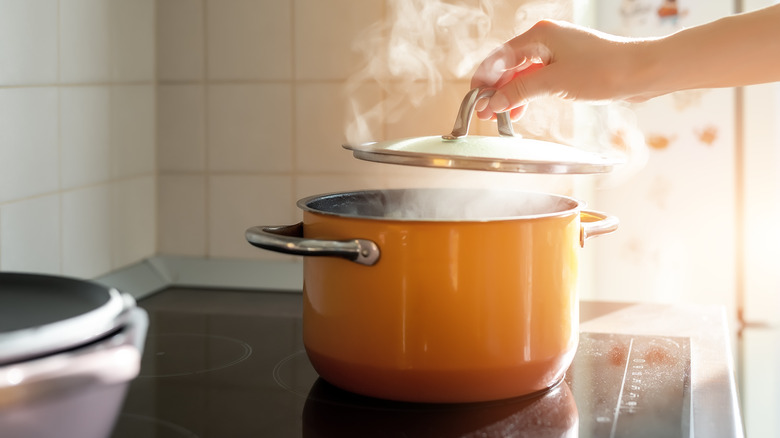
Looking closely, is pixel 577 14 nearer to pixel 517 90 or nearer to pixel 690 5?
pixel 517 90

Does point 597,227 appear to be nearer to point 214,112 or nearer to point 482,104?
point 482,104

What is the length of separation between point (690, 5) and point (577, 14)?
0.59m

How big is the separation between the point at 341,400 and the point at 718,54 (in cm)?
49

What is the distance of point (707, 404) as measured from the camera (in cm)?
76

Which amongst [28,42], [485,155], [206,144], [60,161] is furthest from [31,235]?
[485,155]

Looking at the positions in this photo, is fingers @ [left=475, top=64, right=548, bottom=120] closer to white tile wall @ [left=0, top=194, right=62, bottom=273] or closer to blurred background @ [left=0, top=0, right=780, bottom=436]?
blurred background @ [left=0, top=0, right=780, bottom=436]

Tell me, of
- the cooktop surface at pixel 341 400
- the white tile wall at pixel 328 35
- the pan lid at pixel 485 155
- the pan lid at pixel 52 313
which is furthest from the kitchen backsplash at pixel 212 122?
the pan lid at pixel 52 313

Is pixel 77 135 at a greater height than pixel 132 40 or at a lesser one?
lesser

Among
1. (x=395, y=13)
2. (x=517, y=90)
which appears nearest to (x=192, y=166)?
(x=395, y=13)

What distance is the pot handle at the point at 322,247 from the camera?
2.27 ft

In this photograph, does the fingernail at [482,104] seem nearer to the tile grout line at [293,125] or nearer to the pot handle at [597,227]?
the pot handle at [597,227]

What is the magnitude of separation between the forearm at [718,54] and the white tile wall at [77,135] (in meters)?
0.70

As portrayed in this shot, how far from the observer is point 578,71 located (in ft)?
2.82

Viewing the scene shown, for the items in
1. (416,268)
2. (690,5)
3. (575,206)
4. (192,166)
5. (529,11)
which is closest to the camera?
(416,268)
